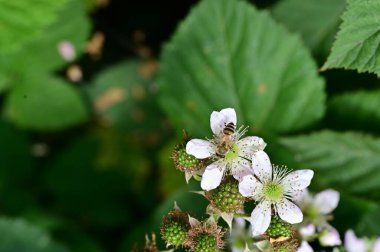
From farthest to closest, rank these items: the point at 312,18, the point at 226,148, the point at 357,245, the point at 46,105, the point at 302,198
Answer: the point at 46,105
the point at 312,18
the point at 302,198
the point at 357,245
the point at 226,148

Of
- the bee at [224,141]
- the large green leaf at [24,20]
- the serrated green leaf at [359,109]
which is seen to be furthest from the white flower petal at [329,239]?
the large green leaf at [24,20]

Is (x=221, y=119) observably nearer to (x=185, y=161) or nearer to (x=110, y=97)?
(x=185, y=161)

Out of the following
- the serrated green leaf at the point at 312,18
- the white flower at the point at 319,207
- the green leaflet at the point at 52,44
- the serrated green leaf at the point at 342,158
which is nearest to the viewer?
the white flower at the point at 319,207

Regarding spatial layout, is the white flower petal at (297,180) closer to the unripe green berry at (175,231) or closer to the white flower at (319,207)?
the white flower at (319,207)

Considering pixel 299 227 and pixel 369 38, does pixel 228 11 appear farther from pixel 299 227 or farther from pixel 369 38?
pixel 299 227

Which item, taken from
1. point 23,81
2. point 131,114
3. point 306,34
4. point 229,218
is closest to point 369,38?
point 229,218

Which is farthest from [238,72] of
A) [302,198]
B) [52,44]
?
[52,44]

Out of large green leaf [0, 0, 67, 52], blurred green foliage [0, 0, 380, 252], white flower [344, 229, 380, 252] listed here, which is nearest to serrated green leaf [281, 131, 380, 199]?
blurred green foliage [0, 0, 380, 252]
